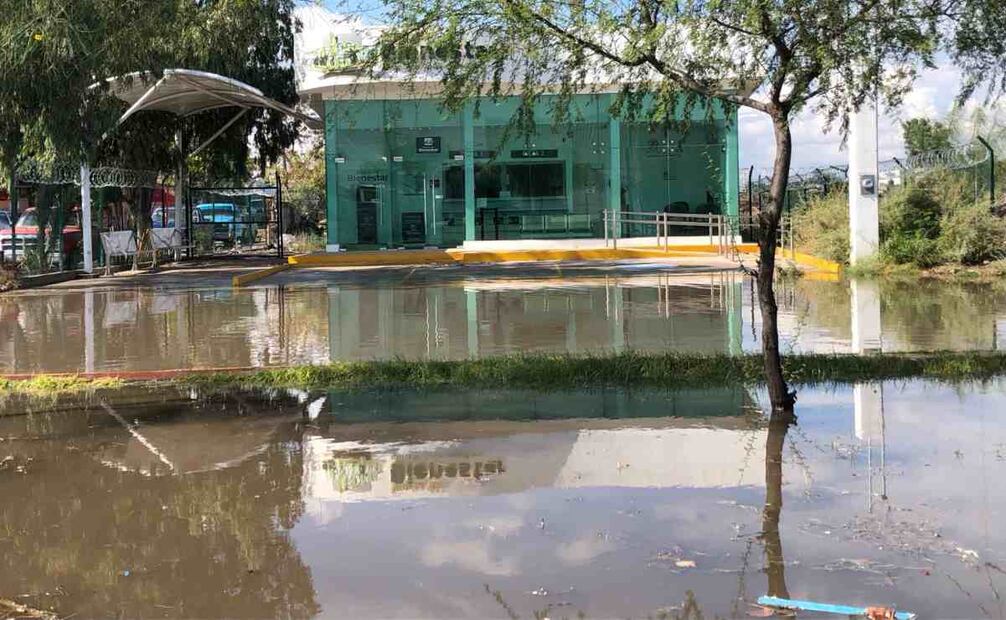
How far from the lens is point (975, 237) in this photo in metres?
20.3

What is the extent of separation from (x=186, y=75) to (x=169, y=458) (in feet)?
54.4

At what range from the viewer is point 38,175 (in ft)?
77.3

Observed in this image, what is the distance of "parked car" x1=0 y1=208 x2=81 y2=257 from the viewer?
86.4 feet

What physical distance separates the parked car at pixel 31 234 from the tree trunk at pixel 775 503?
2139 cm

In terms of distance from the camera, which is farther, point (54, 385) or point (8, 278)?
point (8, 278)

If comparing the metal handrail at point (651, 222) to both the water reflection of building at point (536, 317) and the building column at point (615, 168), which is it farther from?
the water reflection of building at point (536, 317)

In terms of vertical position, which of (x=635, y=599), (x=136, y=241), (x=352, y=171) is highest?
(x=352, y=171)

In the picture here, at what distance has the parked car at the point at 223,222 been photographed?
1553 inches

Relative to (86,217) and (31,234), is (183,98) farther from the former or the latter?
(31,234)

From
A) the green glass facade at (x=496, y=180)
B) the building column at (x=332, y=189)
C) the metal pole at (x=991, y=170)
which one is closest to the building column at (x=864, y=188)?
the metal pole at (x=991, y=170)

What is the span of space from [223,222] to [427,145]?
38.0ft

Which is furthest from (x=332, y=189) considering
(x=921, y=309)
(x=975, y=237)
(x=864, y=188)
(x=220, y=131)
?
(x=921, y=309)

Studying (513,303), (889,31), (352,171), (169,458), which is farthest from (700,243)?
(169,458)

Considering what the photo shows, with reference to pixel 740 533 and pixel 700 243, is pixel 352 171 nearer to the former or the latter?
pixel 700 243
